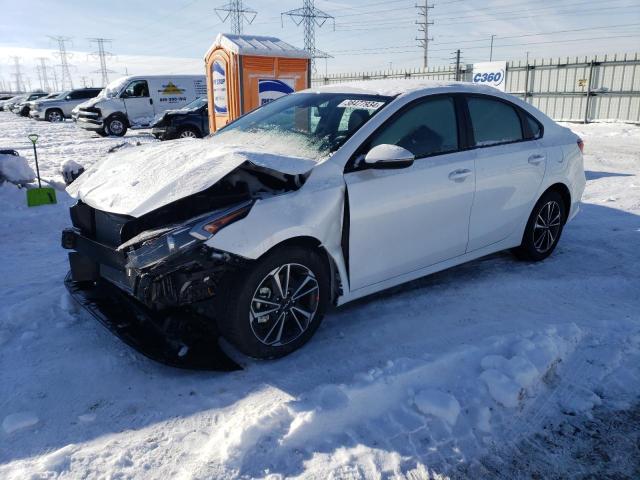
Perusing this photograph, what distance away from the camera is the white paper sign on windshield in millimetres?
3662

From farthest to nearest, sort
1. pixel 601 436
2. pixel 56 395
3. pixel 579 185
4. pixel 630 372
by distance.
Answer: pixel 579 185 < pixel 630 372 < pixel 56 395 < pixel 601 436

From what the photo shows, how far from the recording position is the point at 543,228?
488cm

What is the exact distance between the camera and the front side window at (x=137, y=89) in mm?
19078

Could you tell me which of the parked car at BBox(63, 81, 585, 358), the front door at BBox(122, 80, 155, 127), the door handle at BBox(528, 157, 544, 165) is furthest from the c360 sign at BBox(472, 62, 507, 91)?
the parked car at BBox(63, 81, 585, 358)

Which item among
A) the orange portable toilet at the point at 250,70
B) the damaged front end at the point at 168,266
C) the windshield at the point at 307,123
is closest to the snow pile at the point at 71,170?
the orange portable toilet at the point at 250,70

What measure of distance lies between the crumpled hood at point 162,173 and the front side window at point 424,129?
69 cm

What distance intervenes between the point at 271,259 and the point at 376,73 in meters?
26.1

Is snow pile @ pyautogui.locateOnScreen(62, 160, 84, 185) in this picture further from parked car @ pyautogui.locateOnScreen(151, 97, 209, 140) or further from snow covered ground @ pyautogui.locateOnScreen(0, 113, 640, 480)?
parked car @ pyautogui.locateOnScreen(151, 97, 209, 140)

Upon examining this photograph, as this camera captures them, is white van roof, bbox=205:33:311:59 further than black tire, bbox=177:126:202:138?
No

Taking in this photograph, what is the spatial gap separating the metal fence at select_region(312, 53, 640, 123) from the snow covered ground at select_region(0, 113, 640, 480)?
18.6 m

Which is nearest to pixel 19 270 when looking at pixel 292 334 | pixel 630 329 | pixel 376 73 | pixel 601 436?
pixel 292 334

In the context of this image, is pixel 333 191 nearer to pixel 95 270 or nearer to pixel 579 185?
pixel 95 270

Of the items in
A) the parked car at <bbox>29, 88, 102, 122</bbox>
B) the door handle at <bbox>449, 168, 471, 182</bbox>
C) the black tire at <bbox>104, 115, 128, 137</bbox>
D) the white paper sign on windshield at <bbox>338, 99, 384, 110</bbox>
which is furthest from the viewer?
the parked car at <bbox>29, 88, 102, 122</bbox>

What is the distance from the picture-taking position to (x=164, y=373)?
303 centimetres
